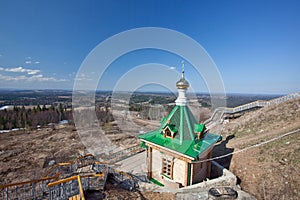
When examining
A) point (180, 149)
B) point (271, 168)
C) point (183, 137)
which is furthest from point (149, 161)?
point (271, 168)

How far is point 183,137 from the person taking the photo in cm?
704

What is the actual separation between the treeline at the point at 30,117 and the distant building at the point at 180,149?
3832 cm

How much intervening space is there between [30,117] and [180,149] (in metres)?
45.2

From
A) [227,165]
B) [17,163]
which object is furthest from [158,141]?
[17,163]

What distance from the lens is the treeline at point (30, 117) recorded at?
3369 cm

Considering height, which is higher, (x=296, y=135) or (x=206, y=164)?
(x=296, y=135)

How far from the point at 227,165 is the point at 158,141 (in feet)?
16.4

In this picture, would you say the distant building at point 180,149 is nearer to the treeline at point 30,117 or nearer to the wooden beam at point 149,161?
the wooden beam at point 149,161

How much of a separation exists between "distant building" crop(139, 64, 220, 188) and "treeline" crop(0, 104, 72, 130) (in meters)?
38.3

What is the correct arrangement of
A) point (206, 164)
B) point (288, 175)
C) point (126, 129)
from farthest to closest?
point (126, 129) → point (206, 164) → point (288, 175)

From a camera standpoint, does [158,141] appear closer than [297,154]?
No

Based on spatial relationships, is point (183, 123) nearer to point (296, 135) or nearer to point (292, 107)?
point (296, 135)

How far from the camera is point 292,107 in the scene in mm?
14391

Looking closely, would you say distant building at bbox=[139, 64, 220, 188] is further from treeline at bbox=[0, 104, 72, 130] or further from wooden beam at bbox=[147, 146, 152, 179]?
treeline at bbox=[0, 104, 72, 130]
